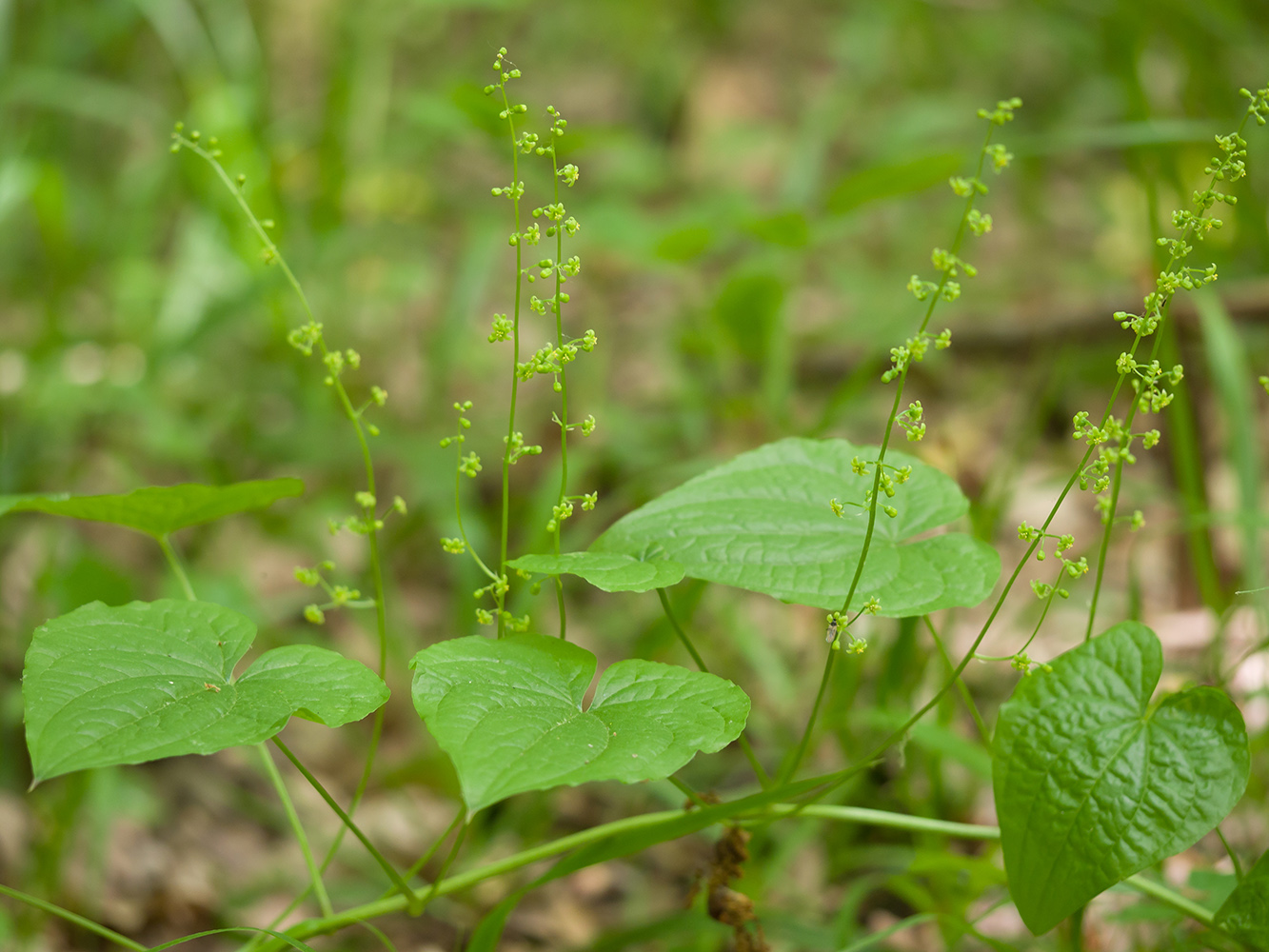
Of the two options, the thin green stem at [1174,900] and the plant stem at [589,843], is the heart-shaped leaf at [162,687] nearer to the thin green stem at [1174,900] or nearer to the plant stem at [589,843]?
the plant stem at [589,843]

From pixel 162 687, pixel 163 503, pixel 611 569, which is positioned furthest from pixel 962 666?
pixel 163 503

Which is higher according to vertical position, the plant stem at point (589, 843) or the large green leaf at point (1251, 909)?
the large green leaf at point (1251, 909)

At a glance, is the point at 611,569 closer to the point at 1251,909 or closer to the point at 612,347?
the point at 1251,909

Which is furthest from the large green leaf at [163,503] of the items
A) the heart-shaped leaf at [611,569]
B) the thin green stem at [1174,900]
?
the thin green stem at [1174,900]

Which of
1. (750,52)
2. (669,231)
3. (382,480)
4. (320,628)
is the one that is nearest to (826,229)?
(669,231)

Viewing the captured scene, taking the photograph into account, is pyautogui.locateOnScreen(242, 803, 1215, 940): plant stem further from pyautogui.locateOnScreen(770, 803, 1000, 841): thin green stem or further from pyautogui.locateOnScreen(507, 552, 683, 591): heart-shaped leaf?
pyautogui.locateOnScreen(507, 552, 683, 591): heart-shaped leaf
